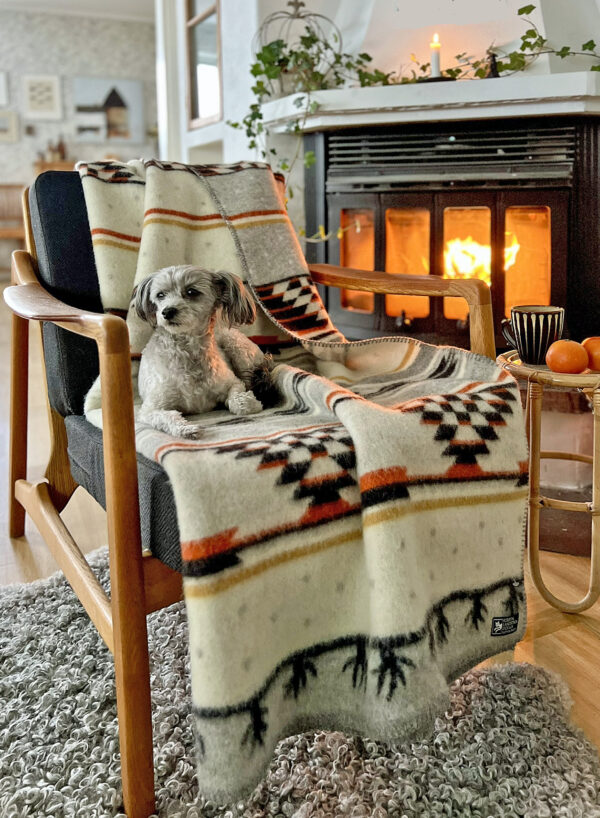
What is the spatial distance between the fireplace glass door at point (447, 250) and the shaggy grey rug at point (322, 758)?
1.49m

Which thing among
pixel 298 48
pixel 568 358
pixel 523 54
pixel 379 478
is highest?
pixel 298 48

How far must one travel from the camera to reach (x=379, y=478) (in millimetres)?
1066

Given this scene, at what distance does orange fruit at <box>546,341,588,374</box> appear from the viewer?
4.73ft

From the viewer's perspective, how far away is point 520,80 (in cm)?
234

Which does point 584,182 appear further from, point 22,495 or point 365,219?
point 22,495

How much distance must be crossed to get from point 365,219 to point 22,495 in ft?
5.55

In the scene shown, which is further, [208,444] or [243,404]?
[243,404]

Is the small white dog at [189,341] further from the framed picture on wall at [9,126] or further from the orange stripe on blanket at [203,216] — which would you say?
the framed picture on wall at [9,126]

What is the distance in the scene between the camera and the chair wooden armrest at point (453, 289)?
145cm

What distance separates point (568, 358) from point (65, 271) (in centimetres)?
102

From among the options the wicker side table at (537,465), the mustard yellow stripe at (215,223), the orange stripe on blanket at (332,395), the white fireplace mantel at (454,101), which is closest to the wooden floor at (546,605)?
the wicker side table at (537,465)

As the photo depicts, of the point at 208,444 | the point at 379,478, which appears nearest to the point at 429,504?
the point at 379,478

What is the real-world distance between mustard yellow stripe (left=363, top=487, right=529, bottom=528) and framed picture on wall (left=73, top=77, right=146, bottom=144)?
8.21 m

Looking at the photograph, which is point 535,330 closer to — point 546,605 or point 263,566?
point 546,605
